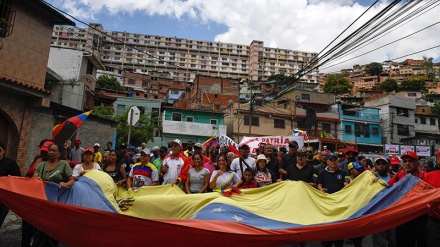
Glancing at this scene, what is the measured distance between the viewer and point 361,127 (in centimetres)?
4056

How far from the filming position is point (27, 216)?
3.92m

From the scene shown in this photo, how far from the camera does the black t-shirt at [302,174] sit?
240 inches

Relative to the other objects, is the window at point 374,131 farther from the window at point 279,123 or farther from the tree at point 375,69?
the tree at point 375,69

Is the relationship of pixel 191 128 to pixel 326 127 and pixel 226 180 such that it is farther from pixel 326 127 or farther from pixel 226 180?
pixel 226 180

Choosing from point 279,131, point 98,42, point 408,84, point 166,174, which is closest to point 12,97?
point 166,174

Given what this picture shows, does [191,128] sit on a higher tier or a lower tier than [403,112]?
lower

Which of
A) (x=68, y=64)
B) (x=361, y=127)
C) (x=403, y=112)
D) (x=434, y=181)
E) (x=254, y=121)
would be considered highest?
(x=403, y=112)

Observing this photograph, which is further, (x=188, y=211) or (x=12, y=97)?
(x=12, y=97)

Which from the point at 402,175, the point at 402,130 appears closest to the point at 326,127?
the point at 402,130

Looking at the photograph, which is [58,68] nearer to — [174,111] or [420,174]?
[174,111]

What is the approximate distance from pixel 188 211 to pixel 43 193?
210 centimetres

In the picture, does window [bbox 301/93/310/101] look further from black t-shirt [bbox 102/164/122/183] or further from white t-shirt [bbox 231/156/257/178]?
black t-shirt [bbox 102/164/122/183]

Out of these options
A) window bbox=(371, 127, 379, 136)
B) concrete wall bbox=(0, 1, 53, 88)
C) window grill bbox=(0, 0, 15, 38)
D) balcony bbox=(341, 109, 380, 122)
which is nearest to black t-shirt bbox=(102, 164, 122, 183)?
concrete wall bbox=(0, 1, 53, 88)

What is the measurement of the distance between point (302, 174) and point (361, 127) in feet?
127
